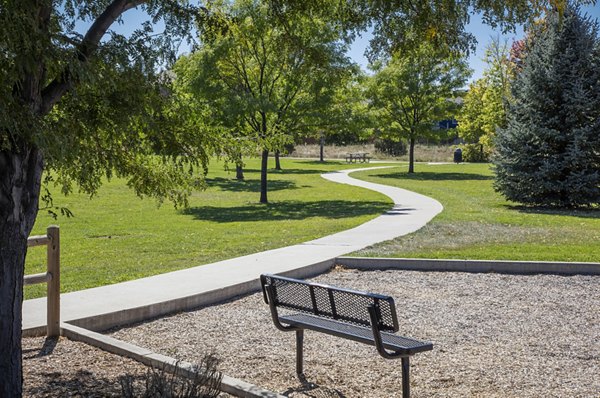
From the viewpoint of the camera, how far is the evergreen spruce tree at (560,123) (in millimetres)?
22094

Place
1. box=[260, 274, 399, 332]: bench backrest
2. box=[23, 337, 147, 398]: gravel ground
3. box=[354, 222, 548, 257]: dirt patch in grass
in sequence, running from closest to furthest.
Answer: box=[23, 337, 147, 398]: gravel ground
box=[260, 274, 399, 332]: bench backrest
box=[354, 222, 548, 257]: dirt patch in grass

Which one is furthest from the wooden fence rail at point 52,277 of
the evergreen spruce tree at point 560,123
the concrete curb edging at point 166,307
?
the evergreen spruce tree at point 560,123

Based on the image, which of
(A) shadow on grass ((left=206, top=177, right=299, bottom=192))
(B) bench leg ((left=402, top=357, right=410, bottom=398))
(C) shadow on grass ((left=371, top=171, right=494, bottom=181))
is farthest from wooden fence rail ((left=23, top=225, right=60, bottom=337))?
(C) shadow on grass ((left=371, top=171, right=494, bottom=181))

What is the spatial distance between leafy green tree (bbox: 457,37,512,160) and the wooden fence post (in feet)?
121

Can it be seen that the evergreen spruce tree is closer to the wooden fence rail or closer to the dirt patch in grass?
the dirt patch in grass

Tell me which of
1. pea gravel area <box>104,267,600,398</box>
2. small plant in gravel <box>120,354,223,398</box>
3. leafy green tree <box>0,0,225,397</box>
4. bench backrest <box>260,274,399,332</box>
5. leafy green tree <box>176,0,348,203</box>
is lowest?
pea gravel area <box>104,267,600,398</box>

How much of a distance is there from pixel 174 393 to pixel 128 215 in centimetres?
1789

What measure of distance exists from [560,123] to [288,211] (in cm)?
836

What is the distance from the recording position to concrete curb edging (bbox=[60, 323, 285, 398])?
534 cm

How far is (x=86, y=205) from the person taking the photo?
83.2 ft

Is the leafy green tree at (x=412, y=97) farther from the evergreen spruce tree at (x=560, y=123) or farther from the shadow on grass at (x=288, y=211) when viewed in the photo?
the evergreen spruce tree at (x=560, y=123)

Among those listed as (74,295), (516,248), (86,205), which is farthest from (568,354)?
(86,205)

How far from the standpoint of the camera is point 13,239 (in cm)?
482

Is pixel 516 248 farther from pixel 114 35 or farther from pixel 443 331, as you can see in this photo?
pixel 114 35
